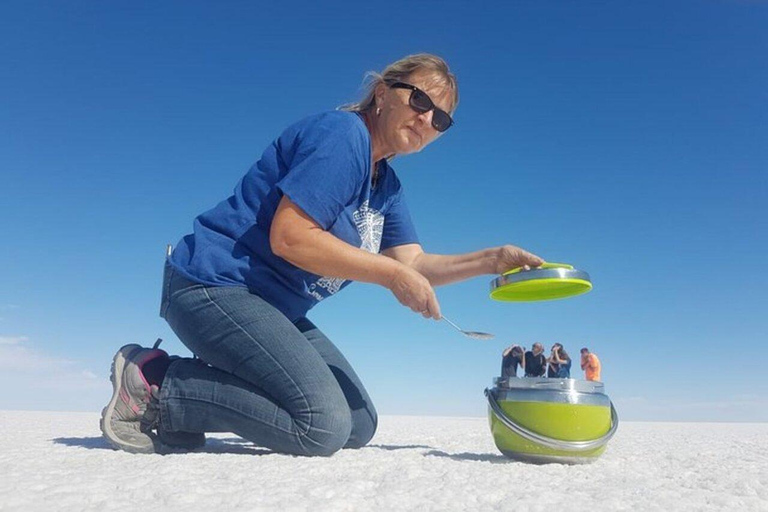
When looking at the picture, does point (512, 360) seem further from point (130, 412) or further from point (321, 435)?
point (130, 412)

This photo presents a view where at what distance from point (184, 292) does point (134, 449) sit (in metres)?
0.60

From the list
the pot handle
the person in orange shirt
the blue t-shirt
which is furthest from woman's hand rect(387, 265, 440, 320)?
the person in orange shirt

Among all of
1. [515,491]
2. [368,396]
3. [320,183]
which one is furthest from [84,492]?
[368,396]

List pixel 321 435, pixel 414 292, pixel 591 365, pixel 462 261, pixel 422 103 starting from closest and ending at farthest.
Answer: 1. pixel 414 292
2. pixel 321 435
3. pixel 422 103
4. pixel 462 261
5. pixel 591 365

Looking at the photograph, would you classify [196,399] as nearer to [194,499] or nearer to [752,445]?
[194,499]

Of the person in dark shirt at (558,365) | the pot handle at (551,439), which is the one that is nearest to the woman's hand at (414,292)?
Result: the pot handle at (551,439)

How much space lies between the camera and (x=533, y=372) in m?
2.48

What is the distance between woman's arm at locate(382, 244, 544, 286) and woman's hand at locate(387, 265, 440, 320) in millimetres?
632

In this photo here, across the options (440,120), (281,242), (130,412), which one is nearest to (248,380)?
(130,412)

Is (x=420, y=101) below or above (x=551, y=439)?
above

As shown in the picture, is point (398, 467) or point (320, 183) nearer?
point (398, 467)

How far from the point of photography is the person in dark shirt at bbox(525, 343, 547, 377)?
2.46 meters

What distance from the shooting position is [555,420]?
2.00 metres

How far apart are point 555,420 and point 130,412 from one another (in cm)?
156
